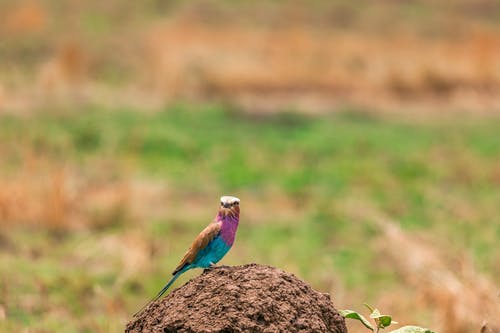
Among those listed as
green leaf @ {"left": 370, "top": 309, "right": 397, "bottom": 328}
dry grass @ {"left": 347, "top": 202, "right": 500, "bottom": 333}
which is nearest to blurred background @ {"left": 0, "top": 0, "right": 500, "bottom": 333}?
dry grass @ {"left": 347, "top": 202, "right": 500, "bottom": 333}

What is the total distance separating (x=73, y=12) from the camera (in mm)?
24703

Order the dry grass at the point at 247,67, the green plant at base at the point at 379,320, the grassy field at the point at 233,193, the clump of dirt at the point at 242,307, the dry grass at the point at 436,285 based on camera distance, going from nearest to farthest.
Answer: the clump of dirt at the point at 242,307 < the green plant at base at the point at 379,320 < the dry grass at the point at 436,285 < the grassy field at the point at 233,193 < the dry grass at the point at 247,67

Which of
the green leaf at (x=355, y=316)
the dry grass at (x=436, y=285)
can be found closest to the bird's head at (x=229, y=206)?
the green leaf at (x=355, y=316)

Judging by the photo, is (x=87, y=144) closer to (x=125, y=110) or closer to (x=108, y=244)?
(x=125, y=110)

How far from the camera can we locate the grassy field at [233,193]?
865 cm

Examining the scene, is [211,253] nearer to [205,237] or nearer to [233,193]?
[205,237]

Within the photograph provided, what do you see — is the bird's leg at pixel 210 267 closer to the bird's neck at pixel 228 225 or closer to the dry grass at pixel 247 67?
the bird's neck at pixel 228 225

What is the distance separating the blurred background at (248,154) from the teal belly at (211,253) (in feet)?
6.97

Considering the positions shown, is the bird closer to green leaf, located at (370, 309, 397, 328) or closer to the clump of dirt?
the clump of dirt

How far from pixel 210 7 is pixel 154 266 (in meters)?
18.2

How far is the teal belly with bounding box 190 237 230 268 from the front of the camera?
15.3 feet

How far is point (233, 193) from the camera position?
43.1ft

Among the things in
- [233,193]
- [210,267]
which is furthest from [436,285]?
[233,193]

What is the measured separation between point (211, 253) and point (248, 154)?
10289 mm
